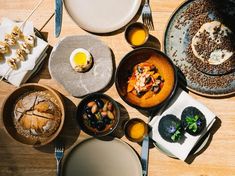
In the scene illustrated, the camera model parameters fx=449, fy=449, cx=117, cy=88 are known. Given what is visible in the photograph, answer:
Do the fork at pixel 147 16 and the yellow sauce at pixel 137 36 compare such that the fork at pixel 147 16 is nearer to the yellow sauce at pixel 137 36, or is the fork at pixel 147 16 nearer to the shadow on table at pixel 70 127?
the yellow sauce at pixel 137 36

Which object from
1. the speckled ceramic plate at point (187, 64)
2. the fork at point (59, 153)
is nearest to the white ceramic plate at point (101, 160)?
the fork at point (59, 153)

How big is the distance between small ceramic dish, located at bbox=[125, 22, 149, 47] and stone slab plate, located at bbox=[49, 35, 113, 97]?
0.09 meters

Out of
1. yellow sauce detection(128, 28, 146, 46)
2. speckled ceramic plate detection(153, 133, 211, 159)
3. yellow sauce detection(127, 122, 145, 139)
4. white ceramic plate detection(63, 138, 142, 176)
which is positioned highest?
yellow sauce detection(128, 28, 146, 46)

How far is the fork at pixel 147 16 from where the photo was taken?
160 centimetres

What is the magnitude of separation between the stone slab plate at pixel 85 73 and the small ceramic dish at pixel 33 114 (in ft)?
0.25

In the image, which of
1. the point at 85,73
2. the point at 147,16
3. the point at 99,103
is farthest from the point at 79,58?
the point at 147,16

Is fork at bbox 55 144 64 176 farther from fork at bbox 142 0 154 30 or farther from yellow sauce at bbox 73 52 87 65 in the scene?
fork at bbox 142 0 154 30

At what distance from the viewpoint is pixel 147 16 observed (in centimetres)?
161

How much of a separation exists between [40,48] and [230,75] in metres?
0.68

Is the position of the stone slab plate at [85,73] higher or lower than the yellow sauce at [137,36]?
lower

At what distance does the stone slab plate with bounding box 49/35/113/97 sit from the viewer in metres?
1.62

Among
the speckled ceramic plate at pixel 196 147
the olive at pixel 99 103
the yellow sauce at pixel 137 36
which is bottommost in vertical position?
the speckled ceramic plate at pixel 196 147

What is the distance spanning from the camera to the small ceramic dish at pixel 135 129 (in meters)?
1.57

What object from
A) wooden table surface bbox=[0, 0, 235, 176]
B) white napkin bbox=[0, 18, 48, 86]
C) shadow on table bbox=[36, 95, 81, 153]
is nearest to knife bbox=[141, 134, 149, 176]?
wooden table surface bbox=[0, 0, 235, 176]
